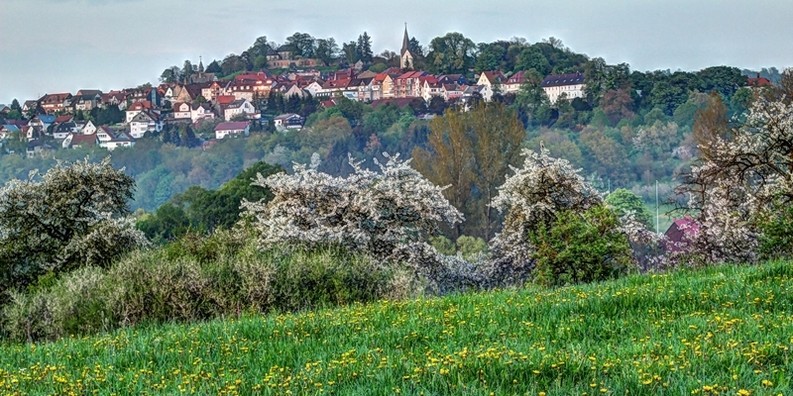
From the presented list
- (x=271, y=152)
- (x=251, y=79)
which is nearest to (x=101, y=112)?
(x=251, y=79)

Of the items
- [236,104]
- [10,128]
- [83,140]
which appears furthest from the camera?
[236,104]

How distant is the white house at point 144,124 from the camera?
367 ft

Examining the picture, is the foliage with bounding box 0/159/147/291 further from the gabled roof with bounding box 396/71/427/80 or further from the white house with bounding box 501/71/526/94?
the gabled roof with bounding box 396/71/427/80

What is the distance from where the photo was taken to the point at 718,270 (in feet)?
34.5

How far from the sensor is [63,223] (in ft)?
62.0

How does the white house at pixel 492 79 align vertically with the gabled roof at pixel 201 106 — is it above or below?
above

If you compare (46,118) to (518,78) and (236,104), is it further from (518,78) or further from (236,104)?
(518,78)

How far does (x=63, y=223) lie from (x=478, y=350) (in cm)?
1531

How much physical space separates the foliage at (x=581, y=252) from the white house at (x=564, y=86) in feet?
268

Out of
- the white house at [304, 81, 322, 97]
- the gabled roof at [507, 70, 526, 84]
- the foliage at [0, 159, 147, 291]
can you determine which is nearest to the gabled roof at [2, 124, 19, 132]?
the white house at [304, 81, 322, 97]

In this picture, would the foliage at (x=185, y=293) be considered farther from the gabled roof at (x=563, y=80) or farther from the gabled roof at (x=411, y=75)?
the gabled roof at (x=411, y=75)

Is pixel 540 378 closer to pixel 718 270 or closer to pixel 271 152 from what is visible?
pixel 718 270

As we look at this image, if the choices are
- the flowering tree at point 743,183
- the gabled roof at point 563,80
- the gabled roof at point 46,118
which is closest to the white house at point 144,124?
the gabled roof at point 46,118

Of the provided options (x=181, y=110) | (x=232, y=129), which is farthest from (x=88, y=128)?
(x=232, y=129)
